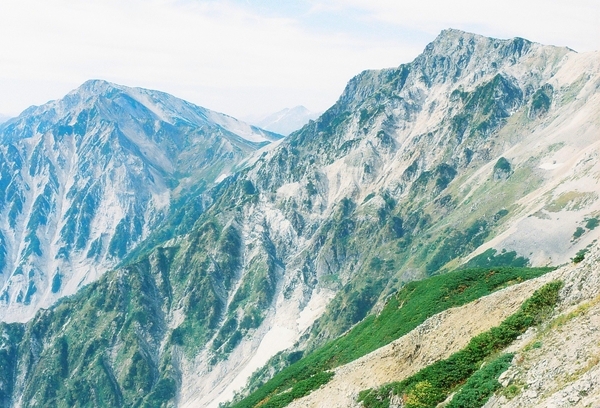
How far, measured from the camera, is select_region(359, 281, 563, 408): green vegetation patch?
48406 mm

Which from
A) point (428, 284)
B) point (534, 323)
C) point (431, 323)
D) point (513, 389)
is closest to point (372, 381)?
point (431, 323)

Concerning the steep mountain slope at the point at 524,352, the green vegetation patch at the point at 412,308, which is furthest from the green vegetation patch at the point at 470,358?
the green vegetation patch at the point at 412,308

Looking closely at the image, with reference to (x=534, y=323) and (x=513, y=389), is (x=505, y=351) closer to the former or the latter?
(x=534, y=323)

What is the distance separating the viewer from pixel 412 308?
330 feet

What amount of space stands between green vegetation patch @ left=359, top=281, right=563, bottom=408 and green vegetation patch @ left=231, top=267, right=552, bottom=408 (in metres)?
34.2

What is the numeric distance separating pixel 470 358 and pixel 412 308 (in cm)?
4941

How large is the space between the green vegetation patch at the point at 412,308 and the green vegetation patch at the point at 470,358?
34245mm

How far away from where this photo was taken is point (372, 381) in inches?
2517

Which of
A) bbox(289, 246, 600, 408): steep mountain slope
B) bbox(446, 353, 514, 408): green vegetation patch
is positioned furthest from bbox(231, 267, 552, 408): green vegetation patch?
bbox(446, 353, 514, 408): green vegetation patch

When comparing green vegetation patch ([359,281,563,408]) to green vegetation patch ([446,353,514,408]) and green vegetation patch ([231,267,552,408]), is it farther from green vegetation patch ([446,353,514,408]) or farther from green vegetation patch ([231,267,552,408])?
green vegetation patch ([231,267,552,408])

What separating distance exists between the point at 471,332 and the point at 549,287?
1285 cm

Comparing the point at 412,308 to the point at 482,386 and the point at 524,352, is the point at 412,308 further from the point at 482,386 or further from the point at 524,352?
the point at 482,386

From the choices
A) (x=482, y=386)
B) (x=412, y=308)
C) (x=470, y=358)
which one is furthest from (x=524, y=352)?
(x=412, y=308)

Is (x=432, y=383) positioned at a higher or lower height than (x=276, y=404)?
higher
